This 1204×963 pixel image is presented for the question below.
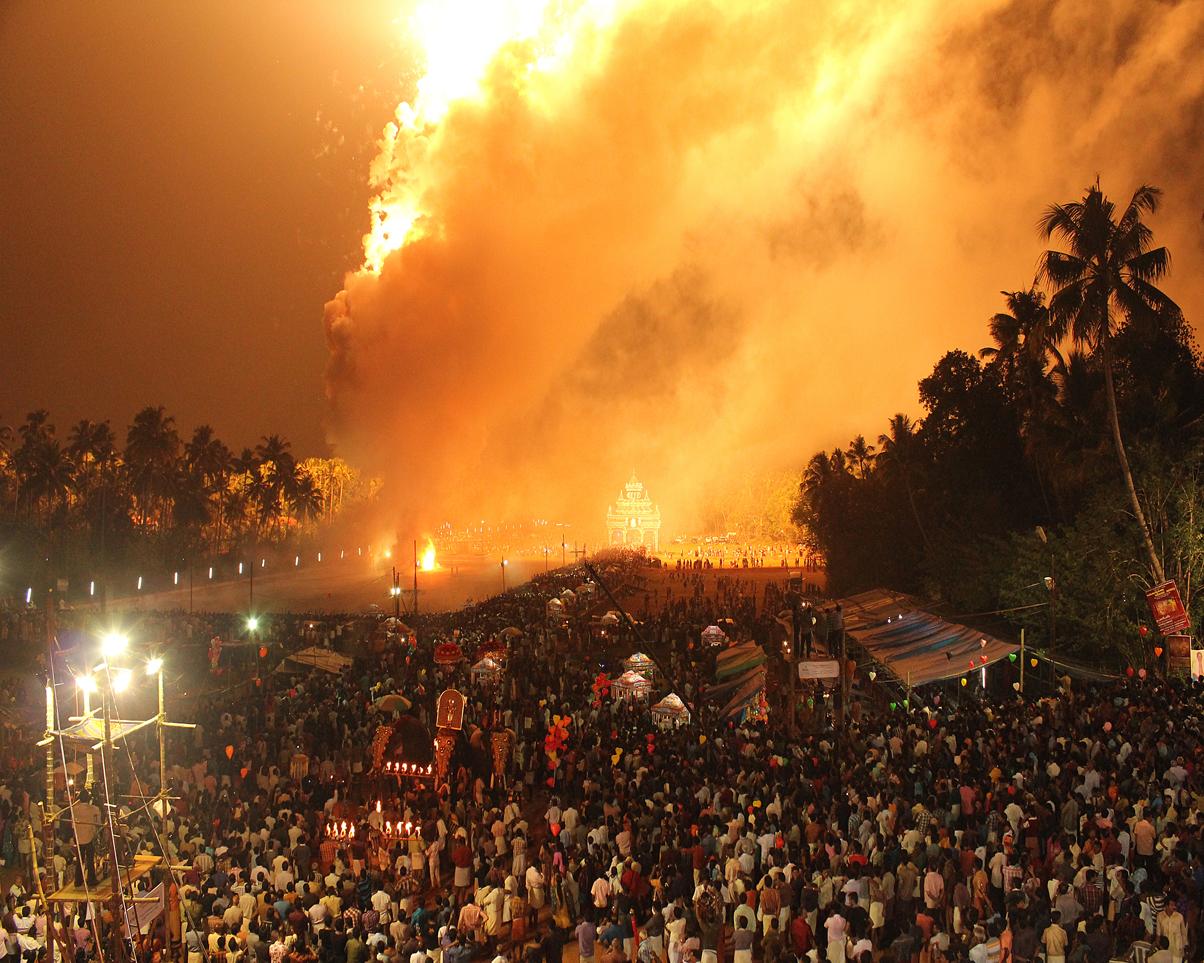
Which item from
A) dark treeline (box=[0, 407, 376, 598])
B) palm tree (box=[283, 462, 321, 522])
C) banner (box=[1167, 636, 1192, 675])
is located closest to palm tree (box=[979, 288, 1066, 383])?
banner (box=[1167, 636, 1192, 675])

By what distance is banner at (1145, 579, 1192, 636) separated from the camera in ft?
70.5

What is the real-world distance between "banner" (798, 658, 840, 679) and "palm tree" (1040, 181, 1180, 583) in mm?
9543

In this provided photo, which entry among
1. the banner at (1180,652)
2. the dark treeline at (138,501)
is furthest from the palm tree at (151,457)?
the banner at (1180,652)

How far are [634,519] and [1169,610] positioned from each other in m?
93.5

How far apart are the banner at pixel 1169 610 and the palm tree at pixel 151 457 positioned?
6013 cm

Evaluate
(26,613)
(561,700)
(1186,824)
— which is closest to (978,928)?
(1186,824)

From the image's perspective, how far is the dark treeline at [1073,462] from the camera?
24984 millimetres

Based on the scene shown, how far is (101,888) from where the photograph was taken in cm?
1045

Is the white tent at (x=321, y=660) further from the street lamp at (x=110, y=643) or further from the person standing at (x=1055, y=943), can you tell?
the person standing at (x=1055, y=943)

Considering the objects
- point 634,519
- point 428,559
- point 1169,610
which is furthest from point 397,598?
point 634,519

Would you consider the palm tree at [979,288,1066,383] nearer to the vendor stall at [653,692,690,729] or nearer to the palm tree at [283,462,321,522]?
the vendor stall at [653,692,690,729]

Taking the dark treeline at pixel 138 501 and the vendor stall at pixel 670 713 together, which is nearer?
the vendor stall at pixel 670 713

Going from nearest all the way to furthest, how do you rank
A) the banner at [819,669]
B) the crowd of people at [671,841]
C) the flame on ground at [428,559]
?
the crowd of people at [671,841] < the banner at [819,669] < the flame on ground at [428,559]

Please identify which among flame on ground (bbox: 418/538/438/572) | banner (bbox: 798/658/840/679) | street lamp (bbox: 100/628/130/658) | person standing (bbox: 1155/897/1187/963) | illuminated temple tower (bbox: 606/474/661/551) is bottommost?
person standing (bbox: 1155/897/1187/963)
